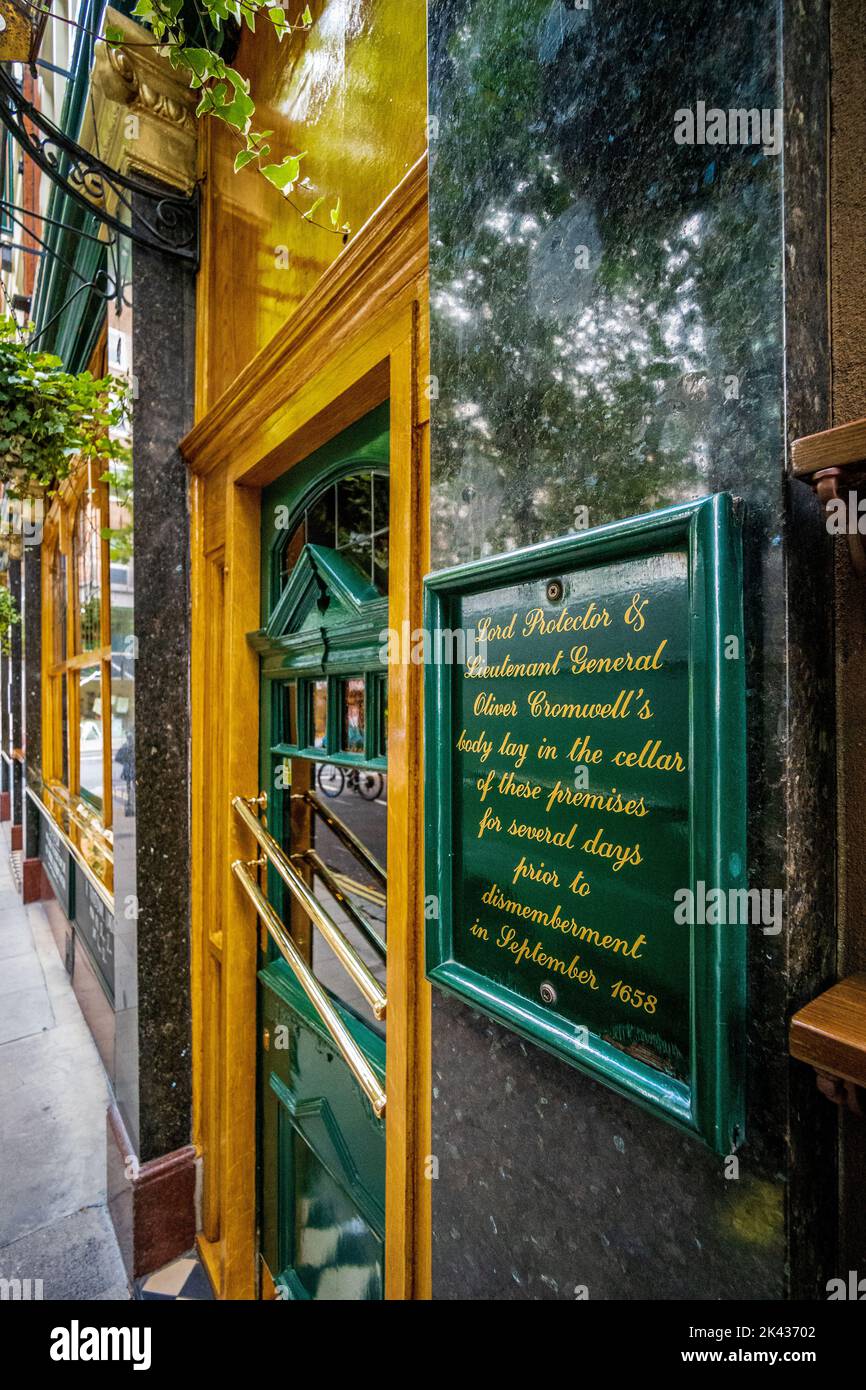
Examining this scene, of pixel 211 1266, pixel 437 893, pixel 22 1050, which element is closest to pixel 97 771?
pixel 22 1050

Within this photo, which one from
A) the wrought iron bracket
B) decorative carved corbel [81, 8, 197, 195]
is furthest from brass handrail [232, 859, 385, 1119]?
decorative carved corbel [81, 8, 197, 195]

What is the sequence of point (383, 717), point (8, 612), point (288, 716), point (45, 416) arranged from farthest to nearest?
point (8, 612), point (45, 416), point (288, 716), point (383, 717)

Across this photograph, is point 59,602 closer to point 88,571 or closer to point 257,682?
point 88,571

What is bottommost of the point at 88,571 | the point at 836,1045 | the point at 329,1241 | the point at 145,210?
the point at 329,1241

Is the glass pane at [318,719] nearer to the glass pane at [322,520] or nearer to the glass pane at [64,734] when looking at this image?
the glass pane at [322,520]

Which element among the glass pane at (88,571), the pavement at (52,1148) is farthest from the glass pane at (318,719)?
the glass pane at (88,571)

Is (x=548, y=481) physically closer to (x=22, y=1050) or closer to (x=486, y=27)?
(x=486, y=27)

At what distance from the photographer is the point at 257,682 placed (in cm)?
246

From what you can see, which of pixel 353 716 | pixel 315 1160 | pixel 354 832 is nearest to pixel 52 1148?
pixel 315 1160

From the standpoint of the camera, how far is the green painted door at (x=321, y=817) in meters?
1.80

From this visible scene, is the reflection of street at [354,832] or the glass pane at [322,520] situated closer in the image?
the glass pane at [322,520]

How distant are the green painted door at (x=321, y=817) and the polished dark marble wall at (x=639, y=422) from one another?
581 mm

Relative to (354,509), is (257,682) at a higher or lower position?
lower

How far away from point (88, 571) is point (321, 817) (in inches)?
135
